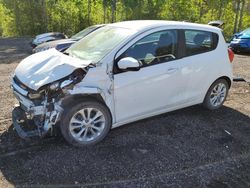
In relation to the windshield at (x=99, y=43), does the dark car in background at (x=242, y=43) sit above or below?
below

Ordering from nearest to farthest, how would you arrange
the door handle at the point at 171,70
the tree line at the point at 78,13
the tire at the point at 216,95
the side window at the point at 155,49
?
the side window at the point at 155,49, the door handle at the point at 171,70, the tire at the point at 216,95, the tree line at the point at 78,13

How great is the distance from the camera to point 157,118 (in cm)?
578

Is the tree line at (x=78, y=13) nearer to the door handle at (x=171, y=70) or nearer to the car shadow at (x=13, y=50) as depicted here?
the car shadow at (x=13, y=50)

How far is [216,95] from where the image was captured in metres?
6.23

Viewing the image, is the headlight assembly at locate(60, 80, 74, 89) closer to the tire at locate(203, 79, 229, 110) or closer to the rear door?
the rear door

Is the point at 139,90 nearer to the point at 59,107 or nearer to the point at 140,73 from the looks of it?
the point at 140,73

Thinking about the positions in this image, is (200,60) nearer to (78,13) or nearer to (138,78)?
(138,78)

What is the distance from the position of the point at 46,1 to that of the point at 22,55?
767cm

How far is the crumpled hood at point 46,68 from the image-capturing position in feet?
14.6

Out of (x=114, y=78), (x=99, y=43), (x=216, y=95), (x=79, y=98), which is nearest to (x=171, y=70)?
(x=114, y=78)

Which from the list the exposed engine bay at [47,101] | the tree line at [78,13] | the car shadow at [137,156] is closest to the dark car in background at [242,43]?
the tree line at [78,13]

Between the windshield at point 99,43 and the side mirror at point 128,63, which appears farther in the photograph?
the windshield at point 99,43

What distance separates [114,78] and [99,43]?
2.61 feet

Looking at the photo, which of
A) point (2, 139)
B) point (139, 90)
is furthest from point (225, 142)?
point (2, 139)
